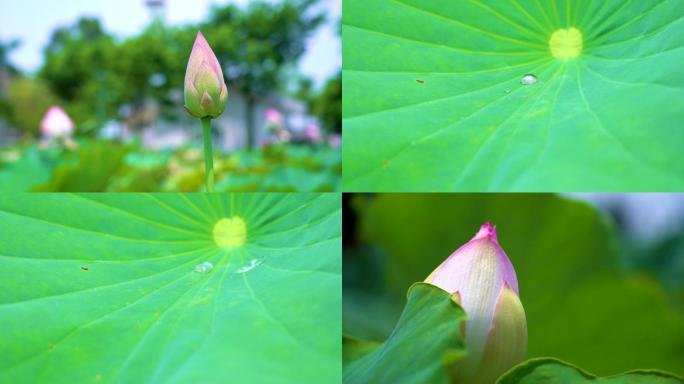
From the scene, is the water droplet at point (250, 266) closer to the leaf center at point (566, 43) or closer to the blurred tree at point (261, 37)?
the leaf center at point (566, 43)

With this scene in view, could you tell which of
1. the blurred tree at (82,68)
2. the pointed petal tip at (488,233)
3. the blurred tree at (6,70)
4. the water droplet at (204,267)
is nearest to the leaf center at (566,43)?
the pointed petal tip at (488,233)

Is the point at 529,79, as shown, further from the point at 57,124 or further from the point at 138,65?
the point at 138,65

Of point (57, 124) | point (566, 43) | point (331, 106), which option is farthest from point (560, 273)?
point (331, 106)

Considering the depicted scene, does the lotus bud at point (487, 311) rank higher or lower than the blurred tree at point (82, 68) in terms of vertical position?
lower

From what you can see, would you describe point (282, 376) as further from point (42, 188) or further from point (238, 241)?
point (42, 188)

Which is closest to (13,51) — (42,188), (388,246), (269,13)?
(269,13)

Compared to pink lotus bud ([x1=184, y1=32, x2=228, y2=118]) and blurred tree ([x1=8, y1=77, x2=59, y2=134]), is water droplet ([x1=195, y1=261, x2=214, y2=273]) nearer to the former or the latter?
pink lotus bud ([x1=184, y1=32, x2=228, y2=118])

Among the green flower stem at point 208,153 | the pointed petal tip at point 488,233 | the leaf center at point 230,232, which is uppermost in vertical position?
the green flower stem at point 208,153
